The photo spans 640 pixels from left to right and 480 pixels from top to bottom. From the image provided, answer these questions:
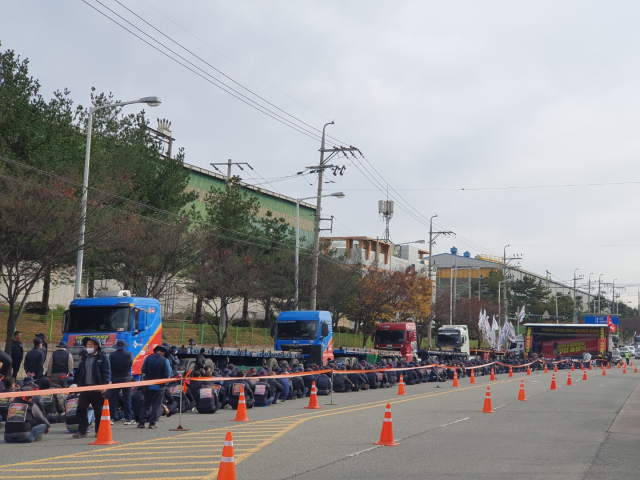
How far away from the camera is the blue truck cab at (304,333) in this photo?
32.1m

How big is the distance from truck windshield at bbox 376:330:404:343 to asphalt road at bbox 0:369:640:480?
3001cm

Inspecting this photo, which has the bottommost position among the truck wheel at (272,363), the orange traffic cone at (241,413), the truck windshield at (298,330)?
the orange traffic cone at (241,413)

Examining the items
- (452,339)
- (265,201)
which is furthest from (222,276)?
(265,201)

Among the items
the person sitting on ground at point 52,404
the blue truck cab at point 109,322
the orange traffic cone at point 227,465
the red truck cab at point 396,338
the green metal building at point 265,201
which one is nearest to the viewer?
the orange traffic cone at point 227,465

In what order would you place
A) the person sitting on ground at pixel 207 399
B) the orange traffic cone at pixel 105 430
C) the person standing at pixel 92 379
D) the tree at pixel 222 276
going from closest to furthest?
the orange traffic cone at pixel 105 430 < the person standing at pixel 92 379 < the person sitting on ground at pixel 207 399 < the tree at pixel 222 276

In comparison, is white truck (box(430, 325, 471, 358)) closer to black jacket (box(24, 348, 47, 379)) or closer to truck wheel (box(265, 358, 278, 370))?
truck wheel (box(265, 358, 278, 370))

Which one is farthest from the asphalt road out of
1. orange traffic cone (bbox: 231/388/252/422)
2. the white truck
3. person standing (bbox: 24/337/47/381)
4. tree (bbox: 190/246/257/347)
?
the white truck

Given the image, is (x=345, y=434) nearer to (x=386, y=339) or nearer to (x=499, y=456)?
(x=499, y=456)

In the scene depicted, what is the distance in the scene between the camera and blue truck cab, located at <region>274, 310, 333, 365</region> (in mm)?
32094

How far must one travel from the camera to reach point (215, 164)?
6400 centimetres

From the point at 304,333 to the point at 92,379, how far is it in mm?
19838

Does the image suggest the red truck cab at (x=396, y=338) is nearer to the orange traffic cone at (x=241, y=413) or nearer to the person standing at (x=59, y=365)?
the orange traffic cone at (x=241, y=413)

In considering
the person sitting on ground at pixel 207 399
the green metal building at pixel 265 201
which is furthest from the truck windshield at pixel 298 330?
the green metal building at pixel 265 201

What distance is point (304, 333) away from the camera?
32.6 meters
